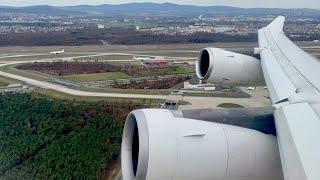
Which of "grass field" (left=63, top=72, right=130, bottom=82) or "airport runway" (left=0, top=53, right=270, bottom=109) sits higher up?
"airport runway" (left=0, top=53, right=270, bottom=109)

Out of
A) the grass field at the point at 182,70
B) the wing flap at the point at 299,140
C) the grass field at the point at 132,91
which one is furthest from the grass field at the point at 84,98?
the wing flap at the point at 299,140

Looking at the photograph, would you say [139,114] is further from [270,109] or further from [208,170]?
[270,109]

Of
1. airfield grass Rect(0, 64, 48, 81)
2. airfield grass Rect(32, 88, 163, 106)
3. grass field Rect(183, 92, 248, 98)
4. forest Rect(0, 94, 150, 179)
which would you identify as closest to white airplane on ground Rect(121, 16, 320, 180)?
forest Rect(0, 94, 150, 179)

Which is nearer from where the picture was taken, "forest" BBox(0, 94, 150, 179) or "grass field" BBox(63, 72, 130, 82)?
"forest" BBox(0, 94, 150, 179)

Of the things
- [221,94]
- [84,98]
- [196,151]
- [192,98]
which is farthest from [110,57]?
[196,151]

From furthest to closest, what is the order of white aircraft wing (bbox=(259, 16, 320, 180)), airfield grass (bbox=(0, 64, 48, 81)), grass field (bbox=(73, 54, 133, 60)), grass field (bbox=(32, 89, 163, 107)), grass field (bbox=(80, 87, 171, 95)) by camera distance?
grass field (bbox=(73, 54, 133, 60))
airfield grass (bbox=(0, 64, 48, 81))
grass field (bbox=(80, 87, 171, 95))
grass field (bbox=(32, 89, 163, 107))
white aircraft wing (bbox=(259, 16, 320, 180))

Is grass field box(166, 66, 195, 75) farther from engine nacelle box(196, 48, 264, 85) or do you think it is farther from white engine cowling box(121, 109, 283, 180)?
white engine cowling box(121, 109, 283, 180)
